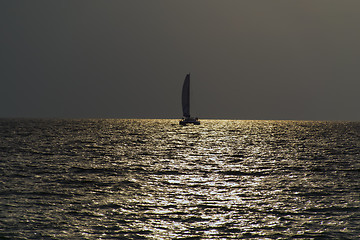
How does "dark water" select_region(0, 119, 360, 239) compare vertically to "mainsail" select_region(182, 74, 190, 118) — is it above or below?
below

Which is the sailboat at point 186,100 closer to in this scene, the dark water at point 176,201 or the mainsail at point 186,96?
the mainsail at point 186,96

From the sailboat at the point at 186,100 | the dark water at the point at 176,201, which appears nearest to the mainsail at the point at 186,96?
the sailboat at the point at 186,100

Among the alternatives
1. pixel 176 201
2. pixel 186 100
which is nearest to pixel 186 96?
pixel 186 100

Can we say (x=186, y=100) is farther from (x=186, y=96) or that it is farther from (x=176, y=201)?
(x=176, y=201)

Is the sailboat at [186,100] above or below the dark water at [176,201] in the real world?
above

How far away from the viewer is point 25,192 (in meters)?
26.8

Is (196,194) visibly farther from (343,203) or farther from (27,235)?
(27,235)

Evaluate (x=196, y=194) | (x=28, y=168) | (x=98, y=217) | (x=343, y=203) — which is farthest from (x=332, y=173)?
(x=28, y=168)

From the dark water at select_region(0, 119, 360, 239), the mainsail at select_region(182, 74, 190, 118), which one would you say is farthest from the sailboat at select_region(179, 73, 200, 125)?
the dark water at select_region(0, 119, 360, 239)

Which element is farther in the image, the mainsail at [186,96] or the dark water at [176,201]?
the mainsail at [186,96]

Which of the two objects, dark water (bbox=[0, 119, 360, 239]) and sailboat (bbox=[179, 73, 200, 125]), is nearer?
dark water (bbox=[0, 119, 360, 239])

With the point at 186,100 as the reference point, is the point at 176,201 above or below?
below

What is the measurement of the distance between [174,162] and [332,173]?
16.4m

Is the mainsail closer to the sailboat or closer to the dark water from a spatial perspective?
the sailboat
